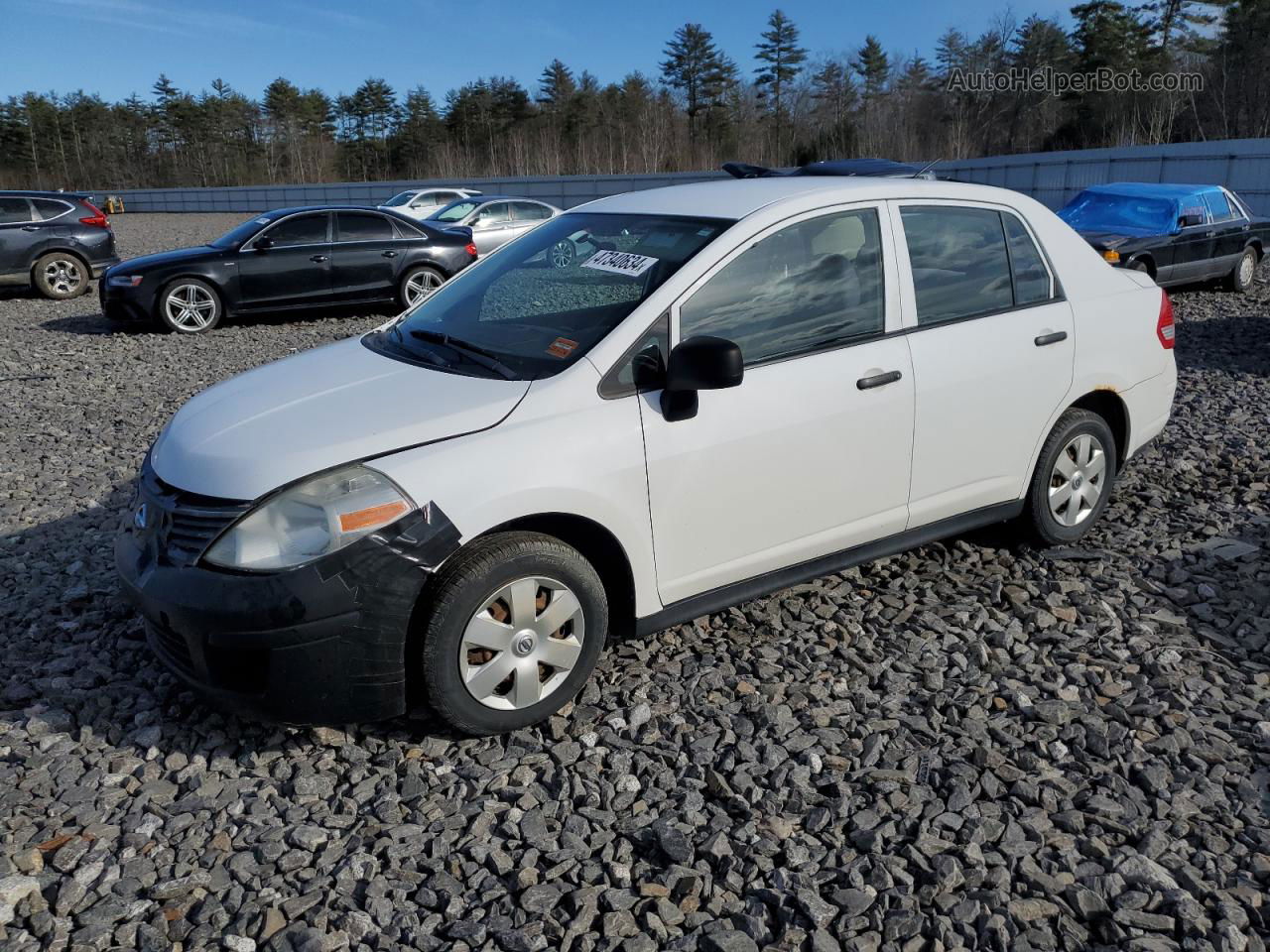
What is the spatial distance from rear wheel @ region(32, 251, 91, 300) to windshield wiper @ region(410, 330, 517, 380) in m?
13.9

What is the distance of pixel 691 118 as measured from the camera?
65.1 meters

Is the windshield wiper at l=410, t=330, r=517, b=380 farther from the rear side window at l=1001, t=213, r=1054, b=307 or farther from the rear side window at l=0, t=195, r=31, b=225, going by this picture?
the rear side window at l=0, t=195, r=31, b=225

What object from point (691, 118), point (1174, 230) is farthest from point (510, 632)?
point (691, 118)

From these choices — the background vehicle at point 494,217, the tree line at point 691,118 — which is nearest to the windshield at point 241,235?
the background vehicle at point 494,217

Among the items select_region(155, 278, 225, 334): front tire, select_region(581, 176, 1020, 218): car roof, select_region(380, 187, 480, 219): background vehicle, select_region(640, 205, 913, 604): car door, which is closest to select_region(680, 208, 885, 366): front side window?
select_region(640, 205, 913, 604): car door

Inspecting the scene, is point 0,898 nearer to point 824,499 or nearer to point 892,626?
point 824,499

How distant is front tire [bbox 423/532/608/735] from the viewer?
3.19m

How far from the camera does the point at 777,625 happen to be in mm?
4285

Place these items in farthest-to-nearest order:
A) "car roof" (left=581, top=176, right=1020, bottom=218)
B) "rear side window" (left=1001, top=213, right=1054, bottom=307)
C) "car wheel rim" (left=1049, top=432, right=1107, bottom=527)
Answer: "car wheel rim" (left=1049, top=432, right=1107, bottom=527) < "rear side window" (left=1001, top=213, right=1054, bottom=307) < "car roof" (left=581, top=176, right=1020, bottom=218)

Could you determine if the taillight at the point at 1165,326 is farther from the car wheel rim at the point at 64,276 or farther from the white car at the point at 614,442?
the car wheel rim at the point at 64,276

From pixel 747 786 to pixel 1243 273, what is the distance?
1352 centimetres

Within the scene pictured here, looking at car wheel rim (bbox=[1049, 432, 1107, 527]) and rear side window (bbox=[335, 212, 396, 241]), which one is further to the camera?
rear side window (bbox=[335, 212, 396, 241])

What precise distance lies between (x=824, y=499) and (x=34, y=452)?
19.5 ft

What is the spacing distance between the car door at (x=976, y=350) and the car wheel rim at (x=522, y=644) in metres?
1.63
